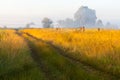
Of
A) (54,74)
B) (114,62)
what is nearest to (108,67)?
(114,62)

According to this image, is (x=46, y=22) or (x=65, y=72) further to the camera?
(x=46, y=22)

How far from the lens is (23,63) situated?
13.8 m

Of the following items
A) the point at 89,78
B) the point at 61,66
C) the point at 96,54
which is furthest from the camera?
the point at 96,54

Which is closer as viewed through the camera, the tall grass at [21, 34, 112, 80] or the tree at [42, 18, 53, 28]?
the tall grass at [21, 34, 112, 80]

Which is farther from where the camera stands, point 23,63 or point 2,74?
point 23,63

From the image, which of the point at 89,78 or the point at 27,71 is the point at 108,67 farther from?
the point at 27,71

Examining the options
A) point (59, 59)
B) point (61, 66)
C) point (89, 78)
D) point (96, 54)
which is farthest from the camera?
point (96, 54)

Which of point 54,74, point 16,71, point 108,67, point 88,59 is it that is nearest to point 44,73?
point 54,74

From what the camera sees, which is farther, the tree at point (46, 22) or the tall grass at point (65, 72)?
the tree at point (46, 22)

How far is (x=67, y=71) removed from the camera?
1252cm

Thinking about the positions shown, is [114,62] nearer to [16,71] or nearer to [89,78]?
[89,78]

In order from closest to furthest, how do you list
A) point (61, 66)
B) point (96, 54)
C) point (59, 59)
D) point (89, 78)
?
point (89, 78), point (61, 66), point (59, 59), point (96, 54)

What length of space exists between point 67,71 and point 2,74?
2.79 meters

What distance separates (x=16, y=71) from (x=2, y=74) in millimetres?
907
